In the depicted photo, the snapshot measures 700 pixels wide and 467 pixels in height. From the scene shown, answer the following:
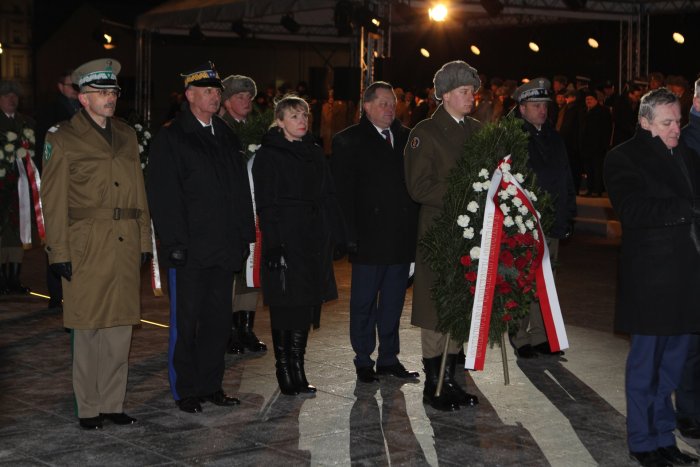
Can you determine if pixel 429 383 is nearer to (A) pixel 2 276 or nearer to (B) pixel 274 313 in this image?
(B) pixel 274 313

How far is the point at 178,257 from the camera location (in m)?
7.17

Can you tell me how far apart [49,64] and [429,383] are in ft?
129

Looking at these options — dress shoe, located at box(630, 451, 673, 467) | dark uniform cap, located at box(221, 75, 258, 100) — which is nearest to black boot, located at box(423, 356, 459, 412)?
dress shoe, located at box(630, 451, 673, 467)

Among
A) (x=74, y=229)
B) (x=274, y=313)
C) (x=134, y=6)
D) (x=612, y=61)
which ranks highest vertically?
(x=134, y=6)

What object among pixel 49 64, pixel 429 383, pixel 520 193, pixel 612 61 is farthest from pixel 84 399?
pixel 49 64

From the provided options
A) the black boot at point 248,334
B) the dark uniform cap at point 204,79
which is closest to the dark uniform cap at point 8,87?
the black boot at point 248,334

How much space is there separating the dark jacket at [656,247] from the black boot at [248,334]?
390cm

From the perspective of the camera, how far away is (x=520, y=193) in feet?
24.6

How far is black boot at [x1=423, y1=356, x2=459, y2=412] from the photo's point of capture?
7398mm

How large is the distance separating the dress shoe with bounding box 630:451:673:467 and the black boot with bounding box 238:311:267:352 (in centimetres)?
394

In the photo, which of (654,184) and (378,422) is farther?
(378,422)

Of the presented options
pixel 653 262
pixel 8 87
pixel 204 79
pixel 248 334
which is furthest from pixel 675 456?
pixel 8 87

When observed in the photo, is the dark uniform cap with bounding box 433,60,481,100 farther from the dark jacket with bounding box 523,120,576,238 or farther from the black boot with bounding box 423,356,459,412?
the black boot with bounding box 423,356,459,412

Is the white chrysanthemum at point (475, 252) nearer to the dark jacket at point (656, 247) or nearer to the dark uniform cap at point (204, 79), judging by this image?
the dark jacket at point (656, 247)
